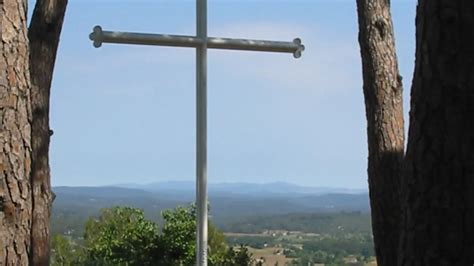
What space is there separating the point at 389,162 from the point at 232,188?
1.81 metres

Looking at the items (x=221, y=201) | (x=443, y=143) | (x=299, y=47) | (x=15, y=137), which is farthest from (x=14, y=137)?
(x=221, y=201)

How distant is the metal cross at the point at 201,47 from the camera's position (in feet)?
12.7

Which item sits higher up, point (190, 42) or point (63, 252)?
point (190, 42)

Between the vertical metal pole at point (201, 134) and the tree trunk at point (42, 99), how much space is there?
614mm

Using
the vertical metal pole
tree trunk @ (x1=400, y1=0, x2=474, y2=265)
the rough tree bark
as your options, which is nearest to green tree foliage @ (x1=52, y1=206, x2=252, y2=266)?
the vertical metal pole

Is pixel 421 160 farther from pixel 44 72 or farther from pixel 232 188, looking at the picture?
pixel 232 188

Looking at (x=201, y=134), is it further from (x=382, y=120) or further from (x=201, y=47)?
(x=382, y=120)

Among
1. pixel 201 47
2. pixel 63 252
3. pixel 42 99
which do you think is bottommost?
pixel 63 252

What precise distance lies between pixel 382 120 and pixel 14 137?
220 centimetres

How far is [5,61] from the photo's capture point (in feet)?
5.97

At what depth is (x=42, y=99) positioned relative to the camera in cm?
372

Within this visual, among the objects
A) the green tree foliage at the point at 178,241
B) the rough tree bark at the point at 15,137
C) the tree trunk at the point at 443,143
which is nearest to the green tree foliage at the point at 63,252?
the green tree foliage at the point at 178,241

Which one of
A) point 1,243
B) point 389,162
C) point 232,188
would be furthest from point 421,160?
point 232,188

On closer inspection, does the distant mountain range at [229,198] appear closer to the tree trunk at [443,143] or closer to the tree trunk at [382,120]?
the tree trunk at [382,120]
